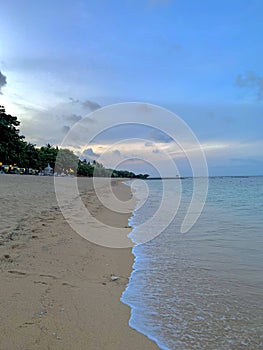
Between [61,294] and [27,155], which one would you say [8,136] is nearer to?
[27,155]

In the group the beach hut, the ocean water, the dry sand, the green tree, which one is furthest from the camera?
the beach hut

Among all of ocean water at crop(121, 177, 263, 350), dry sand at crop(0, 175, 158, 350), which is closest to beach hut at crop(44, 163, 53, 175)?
dry sand at crop(0, 175, 158, 350)

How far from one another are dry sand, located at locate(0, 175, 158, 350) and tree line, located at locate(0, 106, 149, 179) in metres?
36.6

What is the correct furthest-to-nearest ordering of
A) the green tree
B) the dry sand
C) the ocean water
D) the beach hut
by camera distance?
the beach hut < the green tree < the ocean water < the dry sand

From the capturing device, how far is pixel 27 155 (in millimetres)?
64000

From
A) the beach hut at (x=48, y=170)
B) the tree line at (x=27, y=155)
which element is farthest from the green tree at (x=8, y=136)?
the beach hut at (x=48, y=170)

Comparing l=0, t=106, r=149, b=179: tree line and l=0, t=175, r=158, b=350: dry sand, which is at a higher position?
l=0, t=106, r=149, b=179: tree line

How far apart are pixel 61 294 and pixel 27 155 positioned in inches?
2557

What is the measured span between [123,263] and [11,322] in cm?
277

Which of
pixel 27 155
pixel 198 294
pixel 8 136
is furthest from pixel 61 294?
pixel 27 155

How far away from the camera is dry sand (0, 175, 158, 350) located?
2432 millimetres

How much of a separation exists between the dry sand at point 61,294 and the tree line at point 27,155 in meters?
36.6

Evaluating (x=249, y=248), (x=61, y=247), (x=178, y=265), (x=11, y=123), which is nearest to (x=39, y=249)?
(x=61, y=247)

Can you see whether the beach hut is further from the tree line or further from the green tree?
the green tree
